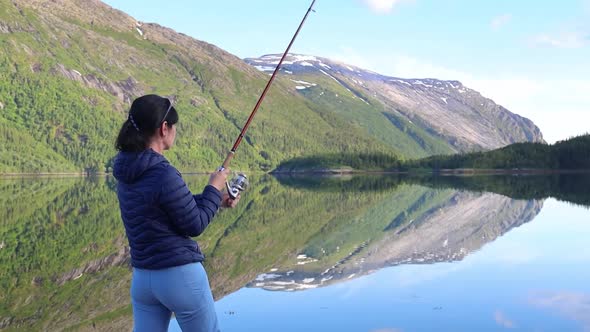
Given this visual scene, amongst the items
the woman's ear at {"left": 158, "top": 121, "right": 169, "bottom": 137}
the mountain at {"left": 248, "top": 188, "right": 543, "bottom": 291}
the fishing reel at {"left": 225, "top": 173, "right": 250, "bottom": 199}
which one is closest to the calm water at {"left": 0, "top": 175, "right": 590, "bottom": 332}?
the mountain at {"left": 248, "top": 188, "right": 543, "bottom": 291}

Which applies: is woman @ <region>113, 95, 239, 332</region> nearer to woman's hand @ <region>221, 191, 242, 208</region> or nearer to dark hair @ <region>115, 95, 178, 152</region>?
dark hair @ <region>115, 95, 178, 152</region>

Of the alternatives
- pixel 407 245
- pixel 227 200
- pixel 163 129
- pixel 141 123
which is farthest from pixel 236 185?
pixel 407 245

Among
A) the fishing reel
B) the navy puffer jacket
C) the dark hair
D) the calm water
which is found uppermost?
the dark hair

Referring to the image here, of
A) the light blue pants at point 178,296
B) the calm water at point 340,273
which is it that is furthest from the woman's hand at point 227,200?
the calm water at point 340,273

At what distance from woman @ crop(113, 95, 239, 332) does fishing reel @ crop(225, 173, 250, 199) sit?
0.36m

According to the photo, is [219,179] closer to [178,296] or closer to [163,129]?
[163,129]

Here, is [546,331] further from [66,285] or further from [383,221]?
[383,221]

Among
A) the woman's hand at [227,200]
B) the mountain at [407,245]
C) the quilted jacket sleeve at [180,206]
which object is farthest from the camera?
the mountain at [407,245]

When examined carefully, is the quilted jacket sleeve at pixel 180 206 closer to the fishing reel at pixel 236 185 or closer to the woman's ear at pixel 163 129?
the woman's ear at pixel 163 129

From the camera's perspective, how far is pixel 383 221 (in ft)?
97.0

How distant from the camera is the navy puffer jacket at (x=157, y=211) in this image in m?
5.04

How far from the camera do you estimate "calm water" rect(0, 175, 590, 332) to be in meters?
11.2

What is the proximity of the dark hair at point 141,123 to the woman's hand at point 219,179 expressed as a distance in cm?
63

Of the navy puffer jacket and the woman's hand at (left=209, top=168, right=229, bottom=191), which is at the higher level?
→ the woman's hand at (left=209, top=168, right=229, bottom=191)
